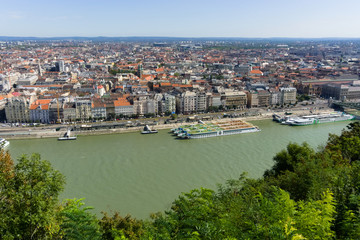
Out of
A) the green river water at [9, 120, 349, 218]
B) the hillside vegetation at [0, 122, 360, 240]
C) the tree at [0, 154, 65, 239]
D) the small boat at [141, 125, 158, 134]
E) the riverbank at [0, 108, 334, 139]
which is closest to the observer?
the hillside vegetation at [0, 122, 360, 240]

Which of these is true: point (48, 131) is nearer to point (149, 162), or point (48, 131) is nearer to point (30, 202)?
point (149, 162)

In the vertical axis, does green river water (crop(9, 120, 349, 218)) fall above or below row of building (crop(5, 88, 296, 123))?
below

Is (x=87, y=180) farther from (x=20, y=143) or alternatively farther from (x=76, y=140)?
(x=20, y=143)

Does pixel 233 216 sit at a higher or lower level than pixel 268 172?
higher

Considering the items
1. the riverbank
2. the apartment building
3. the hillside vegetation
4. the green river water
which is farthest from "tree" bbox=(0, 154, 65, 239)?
the apartment building

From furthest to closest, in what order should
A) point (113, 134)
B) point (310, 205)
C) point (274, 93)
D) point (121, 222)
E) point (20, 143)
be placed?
point (274, 93), point (113, 134), point (20, 143), point (121, 222), point (310, 205)

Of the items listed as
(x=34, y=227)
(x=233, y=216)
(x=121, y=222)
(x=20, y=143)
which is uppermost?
(x=233, y=216)

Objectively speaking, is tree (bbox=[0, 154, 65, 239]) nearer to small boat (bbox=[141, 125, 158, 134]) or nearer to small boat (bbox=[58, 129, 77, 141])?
small boat (bbox=[58, 129, 77, 141])

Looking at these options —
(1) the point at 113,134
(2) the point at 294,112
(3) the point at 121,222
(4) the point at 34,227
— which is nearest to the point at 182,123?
(1) the point at 113,134
